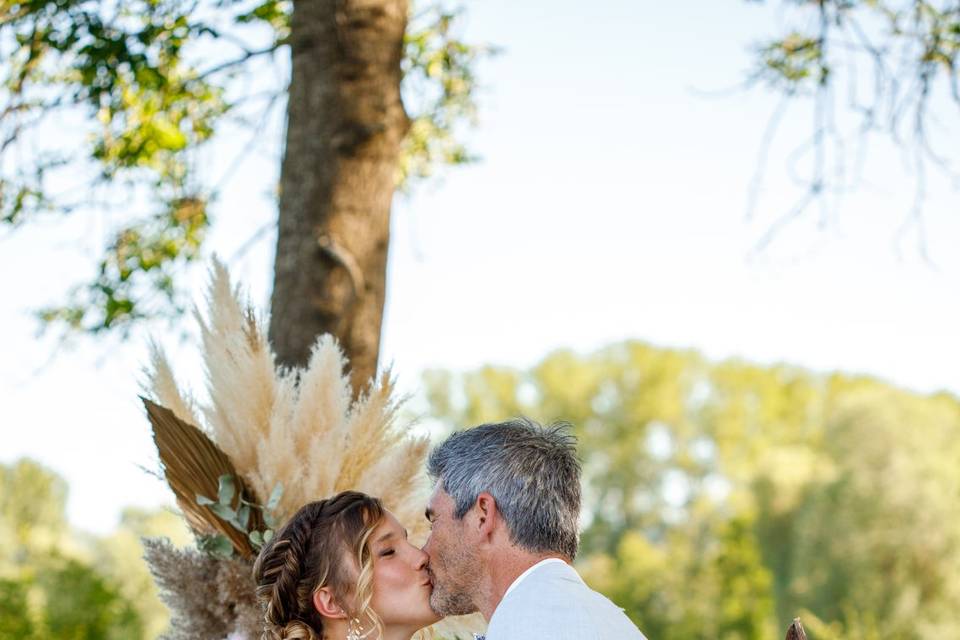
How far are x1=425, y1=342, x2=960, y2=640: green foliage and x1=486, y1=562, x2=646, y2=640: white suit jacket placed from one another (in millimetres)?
11221

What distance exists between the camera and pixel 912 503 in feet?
95.0

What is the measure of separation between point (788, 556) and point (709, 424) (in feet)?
61.9

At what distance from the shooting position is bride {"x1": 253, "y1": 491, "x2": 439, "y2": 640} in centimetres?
307

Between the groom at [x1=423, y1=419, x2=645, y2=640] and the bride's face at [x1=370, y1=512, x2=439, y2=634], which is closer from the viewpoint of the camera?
the groom at [x1=423, y1=419, x2=645, y2=640]

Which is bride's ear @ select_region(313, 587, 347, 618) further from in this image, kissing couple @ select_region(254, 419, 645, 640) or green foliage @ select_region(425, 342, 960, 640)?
green foliage @ select_region(425, 342, 960, 640)

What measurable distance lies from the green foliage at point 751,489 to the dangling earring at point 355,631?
35.4 ft

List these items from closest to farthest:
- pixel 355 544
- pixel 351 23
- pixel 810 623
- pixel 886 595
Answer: pixel 355 544 → pixel 351 23 → pixel 810 623 → pixel 886 595

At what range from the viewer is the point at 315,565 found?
3.12 metres

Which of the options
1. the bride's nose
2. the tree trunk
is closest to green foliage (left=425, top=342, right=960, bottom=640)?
the tree trunk

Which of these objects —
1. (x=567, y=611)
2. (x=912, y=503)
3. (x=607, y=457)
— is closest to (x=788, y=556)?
(x=912, y=503)

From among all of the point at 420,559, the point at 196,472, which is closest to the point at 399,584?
the point at 420,559

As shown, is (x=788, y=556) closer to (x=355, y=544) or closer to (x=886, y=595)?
(x=886, y=595)

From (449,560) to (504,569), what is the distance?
17cm

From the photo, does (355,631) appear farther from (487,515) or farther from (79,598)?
(79,598)
